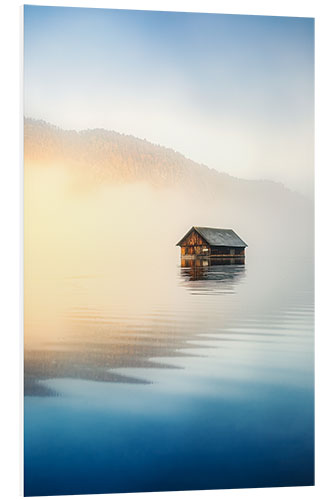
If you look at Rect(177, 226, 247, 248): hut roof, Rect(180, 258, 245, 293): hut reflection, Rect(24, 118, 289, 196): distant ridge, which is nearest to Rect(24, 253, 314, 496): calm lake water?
Rect(180, 258, 245, 293): hut reflection

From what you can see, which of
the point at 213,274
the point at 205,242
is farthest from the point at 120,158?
the point at 213,274

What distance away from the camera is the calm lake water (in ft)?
12.7

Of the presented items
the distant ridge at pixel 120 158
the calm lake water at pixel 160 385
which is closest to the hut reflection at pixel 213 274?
the calm lake water at pixel 160 385

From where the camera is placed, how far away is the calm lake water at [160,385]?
12.7ft

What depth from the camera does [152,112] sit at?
4.09 meters

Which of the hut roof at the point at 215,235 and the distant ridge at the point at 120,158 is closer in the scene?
the distant ridge at the point at 120,158

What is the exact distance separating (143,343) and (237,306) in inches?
24.8

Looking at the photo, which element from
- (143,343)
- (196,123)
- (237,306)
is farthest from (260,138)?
(143,343)

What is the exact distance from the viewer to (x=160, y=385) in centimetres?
392

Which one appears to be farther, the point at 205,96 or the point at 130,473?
the point at 205,96

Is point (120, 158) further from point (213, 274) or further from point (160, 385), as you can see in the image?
point (160, 385)

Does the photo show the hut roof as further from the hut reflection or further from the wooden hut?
the hut reflection

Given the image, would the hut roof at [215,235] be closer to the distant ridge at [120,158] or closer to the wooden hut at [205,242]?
the wooden hut at [205,242]

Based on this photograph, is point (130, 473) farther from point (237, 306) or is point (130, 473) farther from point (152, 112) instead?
point (152, 112)
